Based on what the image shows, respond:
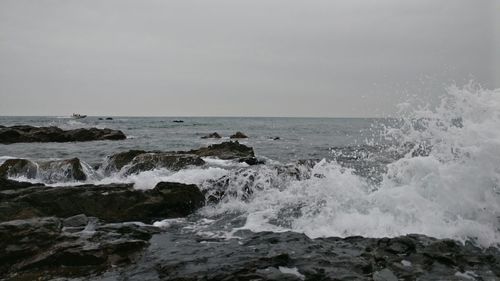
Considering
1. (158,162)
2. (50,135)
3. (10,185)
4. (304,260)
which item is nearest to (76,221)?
(10,185)

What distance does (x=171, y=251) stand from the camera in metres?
7.27

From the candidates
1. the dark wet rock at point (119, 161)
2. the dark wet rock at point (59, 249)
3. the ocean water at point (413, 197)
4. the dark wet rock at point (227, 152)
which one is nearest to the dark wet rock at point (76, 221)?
the dark wet rock at point (59, 249)

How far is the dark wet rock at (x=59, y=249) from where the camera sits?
250 inches

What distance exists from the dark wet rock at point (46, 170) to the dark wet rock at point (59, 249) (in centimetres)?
654

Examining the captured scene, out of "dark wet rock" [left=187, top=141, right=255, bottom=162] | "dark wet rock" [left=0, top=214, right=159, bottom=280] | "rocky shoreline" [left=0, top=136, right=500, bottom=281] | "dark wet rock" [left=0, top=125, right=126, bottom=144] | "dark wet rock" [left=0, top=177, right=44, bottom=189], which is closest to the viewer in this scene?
"rocky shoreline" [left=0, top=136, right=500, bottom=281]

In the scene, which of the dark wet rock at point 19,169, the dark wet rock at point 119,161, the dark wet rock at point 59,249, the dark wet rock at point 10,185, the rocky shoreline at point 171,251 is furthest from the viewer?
the dark wet rock at point 119,161

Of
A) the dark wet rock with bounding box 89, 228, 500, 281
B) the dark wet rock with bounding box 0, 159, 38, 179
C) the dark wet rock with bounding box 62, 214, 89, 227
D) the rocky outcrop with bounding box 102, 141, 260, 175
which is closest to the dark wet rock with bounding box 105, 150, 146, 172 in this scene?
the rocky outcrop with bounding box 102, 141, 260, 175

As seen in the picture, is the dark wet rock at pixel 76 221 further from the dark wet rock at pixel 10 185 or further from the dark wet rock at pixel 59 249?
the dark wet rock at pixel 10 185

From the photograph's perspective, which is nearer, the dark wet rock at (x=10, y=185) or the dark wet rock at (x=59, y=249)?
the dark wet rock at (x=59, y=249)

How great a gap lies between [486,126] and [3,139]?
3926 cm

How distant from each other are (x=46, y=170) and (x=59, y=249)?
29.2 ft

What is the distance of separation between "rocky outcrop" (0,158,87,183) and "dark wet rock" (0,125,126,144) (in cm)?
2425

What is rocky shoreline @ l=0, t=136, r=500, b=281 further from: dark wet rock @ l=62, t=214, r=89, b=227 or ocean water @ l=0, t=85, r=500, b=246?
ocean water @ l=0, t=85, r=500, b=246

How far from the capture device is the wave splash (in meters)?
8.45
